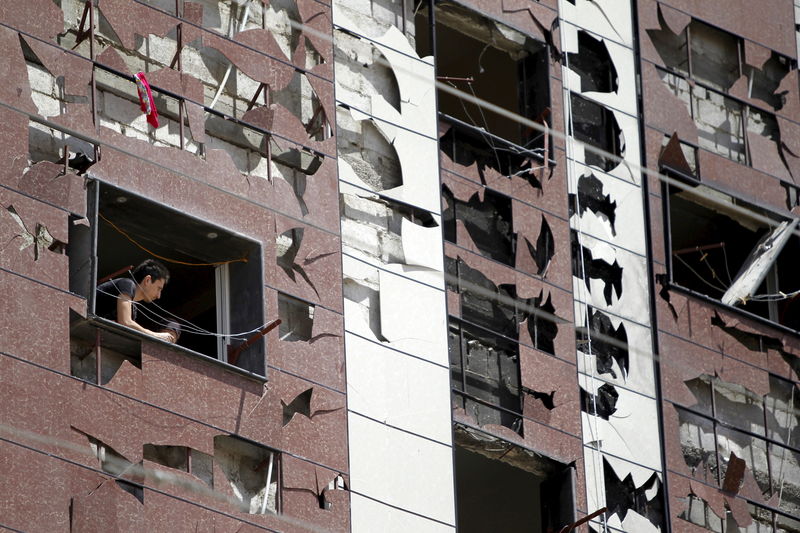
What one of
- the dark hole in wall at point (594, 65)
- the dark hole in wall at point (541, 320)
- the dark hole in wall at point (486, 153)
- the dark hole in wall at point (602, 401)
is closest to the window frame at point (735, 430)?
the dark hole in wall at point (602, 401)

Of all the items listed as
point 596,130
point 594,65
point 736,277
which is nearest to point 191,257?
point 596,130

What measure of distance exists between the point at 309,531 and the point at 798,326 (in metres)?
8.04

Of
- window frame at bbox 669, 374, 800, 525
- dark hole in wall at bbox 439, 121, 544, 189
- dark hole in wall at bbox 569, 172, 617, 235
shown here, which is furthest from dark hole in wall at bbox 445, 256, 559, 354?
window frame at bbox 669, 374, 800, 525

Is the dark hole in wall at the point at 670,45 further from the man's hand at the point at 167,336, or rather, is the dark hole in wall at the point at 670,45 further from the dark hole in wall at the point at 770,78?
the man's hand at the point at 167,336

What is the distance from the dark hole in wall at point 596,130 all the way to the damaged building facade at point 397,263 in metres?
0.04

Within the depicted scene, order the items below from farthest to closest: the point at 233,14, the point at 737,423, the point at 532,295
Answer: the point at 737,423 → the point at 532,295 → the point at 233,14

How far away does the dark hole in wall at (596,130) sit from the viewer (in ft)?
74.9

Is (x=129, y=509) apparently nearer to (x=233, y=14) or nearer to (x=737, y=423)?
(x=233, y=14)

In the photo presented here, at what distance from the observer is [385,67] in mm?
21203

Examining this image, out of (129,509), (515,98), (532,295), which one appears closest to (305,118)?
(532,295)

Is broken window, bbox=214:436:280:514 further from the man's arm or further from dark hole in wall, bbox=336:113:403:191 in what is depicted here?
dark hole in wall, bbox=336:113:403:191

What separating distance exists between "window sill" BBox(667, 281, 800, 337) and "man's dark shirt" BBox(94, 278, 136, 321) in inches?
259

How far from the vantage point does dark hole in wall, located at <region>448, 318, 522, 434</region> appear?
20.7 meters

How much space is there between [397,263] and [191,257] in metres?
1.89
